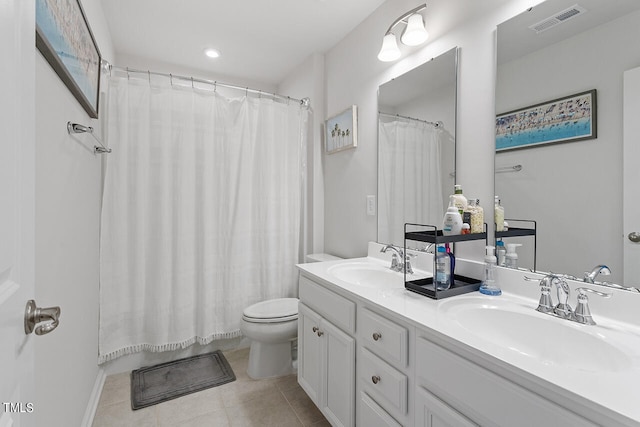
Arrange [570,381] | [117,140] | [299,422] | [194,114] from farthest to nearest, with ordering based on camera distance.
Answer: [194,114], [117,140], [299,422], [570,381]

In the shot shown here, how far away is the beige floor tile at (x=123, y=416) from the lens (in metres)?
1.66

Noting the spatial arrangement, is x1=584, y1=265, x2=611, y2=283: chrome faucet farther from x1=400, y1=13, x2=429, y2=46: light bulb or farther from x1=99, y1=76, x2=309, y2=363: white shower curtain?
x1=99, y1=76, x2=309, y2=363: white shower curtain

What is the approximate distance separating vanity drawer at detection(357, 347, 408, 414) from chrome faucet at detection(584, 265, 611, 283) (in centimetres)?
70

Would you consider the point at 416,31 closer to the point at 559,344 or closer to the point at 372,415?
the point at 559,344

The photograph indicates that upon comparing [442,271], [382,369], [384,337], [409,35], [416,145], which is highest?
[409,35]

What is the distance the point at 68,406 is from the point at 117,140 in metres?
1.55

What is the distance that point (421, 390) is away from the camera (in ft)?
3.24

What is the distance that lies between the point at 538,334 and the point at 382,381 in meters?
0.55

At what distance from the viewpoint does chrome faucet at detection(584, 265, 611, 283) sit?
3.32ft

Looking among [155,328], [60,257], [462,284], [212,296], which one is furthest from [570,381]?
[155,328]

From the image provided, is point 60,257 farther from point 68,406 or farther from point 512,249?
point 512,249

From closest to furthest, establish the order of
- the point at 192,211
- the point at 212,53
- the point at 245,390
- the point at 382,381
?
1. the point at 382,381
2. the point at 245,390
3. the point at 192,211
4. the point at 212,53

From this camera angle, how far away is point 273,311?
7.06 ft

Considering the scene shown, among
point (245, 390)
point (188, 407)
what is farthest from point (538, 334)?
point (188, 407)
